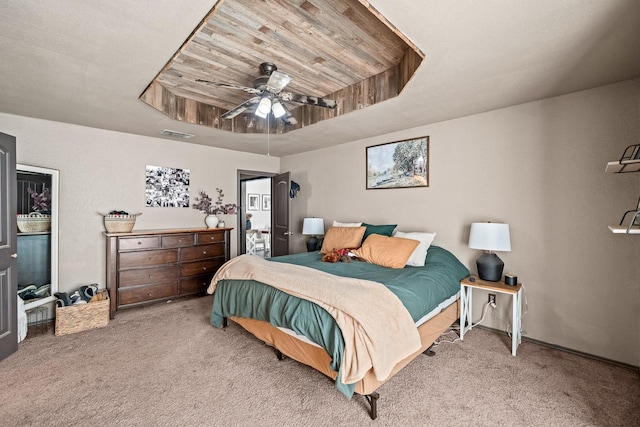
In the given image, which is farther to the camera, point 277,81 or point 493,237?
point 493,237

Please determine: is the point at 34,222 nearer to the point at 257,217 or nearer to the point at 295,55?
the point at 295,55

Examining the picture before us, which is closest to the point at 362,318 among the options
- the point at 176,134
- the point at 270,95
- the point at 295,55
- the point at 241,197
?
the point at 270,95

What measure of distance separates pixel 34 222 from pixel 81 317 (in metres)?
1.23

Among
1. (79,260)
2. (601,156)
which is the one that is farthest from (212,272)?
(601,156)

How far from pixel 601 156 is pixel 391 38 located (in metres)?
2.12

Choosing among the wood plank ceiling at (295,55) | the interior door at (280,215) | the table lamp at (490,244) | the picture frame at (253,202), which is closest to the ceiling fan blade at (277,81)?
the wood plank ceiling at (295,55)

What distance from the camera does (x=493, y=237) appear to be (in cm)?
278

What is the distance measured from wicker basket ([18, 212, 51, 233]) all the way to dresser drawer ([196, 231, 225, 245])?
5.47 ft

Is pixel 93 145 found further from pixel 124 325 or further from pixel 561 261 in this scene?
pixel 561 261

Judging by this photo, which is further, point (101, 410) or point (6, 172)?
point (6, 172)

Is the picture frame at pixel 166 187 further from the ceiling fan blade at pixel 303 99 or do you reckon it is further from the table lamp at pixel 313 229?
the ceiling fan blade at pixel 303 99

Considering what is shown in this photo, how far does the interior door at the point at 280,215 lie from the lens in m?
5.02

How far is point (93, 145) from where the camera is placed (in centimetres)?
376

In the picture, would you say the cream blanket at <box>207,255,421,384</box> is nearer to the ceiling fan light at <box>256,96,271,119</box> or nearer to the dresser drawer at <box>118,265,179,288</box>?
the ceiling fan light at <box>256,96,271,119</box>
